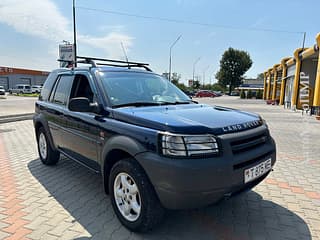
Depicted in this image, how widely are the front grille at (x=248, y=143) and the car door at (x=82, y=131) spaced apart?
1.67m

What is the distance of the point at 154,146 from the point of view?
A: 90.9 inches

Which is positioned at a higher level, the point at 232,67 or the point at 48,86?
the point at 232,67

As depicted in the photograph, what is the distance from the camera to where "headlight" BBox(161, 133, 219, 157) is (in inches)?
87.5

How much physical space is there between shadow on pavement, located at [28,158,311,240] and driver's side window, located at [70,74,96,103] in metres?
1.45

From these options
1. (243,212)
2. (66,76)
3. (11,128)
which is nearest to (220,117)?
(243,212)

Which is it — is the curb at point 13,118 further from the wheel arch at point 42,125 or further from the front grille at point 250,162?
the front grille at point 250,162

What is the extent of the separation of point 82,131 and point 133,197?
132 centimetres

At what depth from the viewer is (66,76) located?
4.29 m

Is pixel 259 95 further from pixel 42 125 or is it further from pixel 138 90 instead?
pixel 138 90

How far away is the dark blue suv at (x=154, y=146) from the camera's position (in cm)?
221

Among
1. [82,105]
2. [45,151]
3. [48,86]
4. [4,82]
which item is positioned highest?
[4,82]

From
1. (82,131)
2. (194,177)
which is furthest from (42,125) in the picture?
(194,177)

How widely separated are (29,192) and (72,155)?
32.4 inches

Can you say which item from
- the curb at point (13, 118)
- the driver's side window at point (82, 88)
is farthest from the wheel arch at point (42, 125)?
the curb at point (13, 118)
